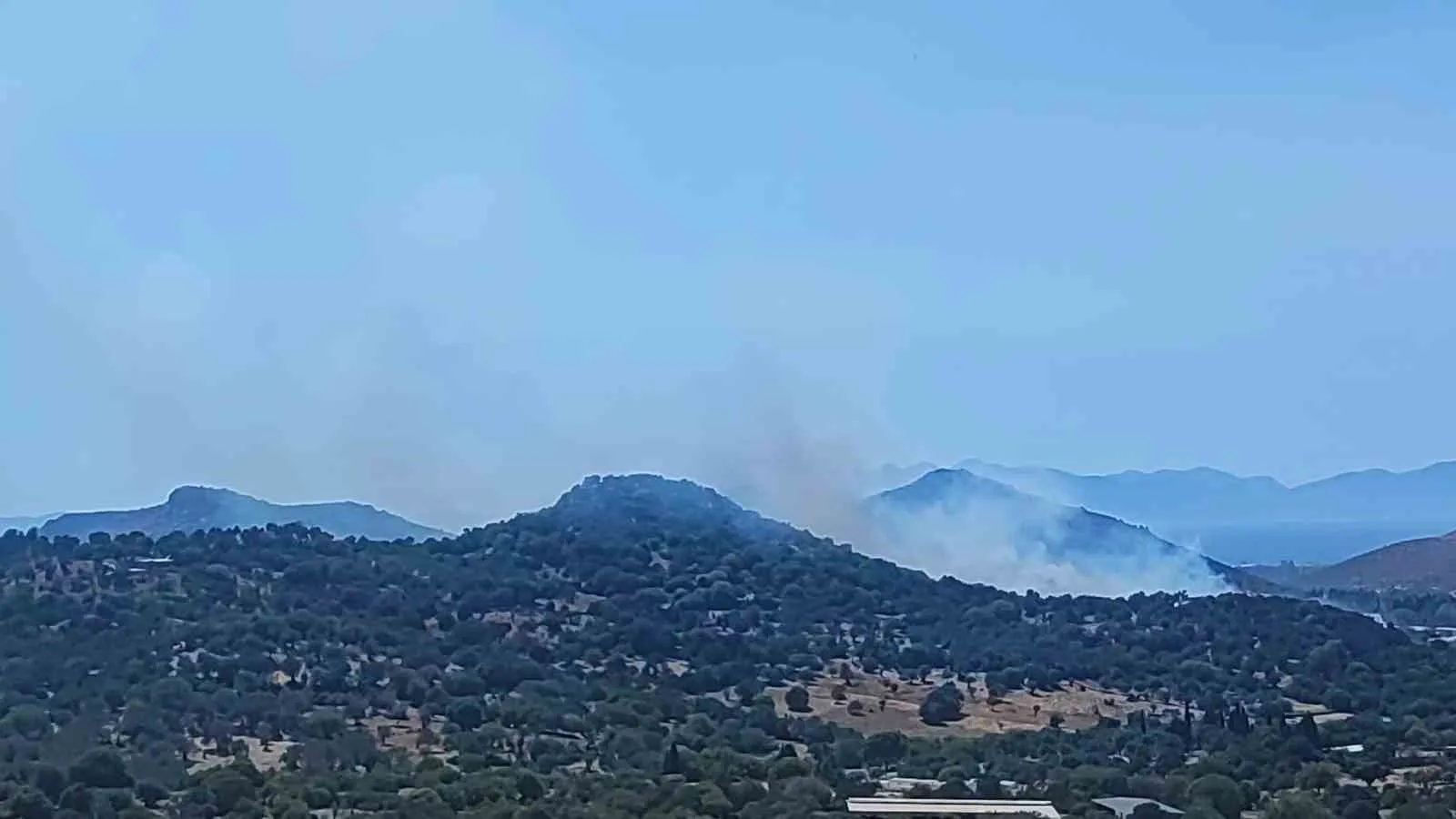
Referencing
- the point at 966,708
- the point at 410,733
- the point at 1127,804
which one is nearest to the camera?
the point at 1127,804

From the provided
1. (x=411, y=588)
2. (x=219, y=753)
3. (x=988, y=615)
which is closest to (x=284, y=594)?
(x=411, y=588)

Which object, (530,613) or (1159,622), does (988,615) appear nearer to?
(1159,622)

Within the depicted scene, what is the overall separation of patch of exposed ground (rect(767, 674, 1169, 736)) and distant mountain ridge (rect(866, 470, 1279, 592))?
47855 millimetres

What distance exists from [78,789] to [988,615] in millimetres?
50423

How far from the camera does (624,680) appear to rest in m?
63.4

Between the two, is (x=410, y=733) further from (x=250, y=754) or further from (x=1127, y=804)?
(x=1127, y=804)

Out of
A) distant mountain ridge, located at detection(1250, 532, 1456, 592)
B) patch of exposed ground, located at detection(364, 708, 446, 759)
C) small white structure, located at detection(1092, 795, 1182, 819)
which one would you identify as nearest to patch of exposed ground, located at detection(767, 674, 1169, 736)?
patch of exposed ground, located at detection(364, 708, 446, 759)

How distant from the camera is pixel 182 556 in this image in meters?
78.2

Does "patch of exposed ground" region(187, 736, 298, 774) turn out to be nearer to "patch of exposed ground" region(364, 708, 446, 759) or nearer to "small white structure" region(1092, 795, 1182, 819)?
"patch of exposed ground" region(364, 708, 446, 759)

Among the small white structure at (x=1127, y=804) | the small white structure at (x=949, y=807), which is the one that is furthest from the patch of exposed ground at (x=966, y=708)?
the small white structure at (x=949, y=807)

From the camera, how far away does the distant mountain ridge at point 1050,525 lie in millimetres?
130250

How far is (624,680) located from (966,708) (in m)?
10.9

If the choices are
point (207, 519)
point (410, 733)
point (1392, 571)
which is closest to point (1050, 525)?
point (1392, 571)

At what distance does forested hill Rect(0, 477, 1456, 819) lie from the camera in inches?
1656
